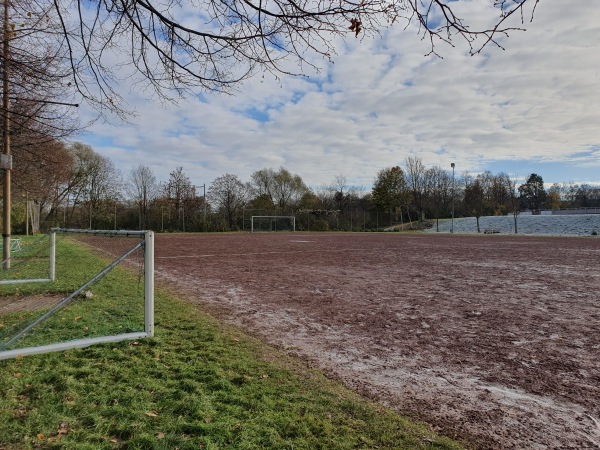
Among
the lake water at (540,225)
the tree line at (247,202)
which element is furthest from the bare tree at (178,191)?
the lake water at (540,225)

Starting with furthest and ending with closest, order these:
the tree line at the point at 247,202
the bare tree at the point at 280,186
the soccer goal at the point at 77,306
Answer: the bare tree at the point at 280,186, the tree line at the point at 247,202, the soccer goal at the point at 77,306

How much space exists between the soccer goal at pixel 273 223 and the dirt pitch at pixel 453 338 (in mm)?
38579

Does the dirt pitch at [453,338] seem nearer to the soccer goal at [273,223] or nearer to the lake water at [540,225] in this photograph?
the soccer goal at [273,223]

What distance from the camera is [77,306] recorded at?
6.69 metres

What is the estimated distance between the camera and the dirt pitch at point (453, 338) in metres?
3.20

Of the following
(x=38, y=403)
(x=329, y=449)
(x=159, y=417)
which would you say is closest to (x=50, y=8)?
(x=38, y=403)

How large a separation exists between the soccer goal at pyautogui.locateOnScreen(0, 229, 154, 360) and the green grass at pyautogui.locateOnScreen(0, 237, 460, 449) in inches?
17.1

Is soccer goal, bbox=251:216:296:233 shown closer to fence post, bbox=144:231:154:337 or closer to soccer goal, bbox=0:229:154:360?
soccer goal, bbox=0:229:154:360

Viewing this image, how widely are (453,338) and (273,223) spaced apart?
46057mm

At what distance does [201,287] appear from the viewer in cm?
950

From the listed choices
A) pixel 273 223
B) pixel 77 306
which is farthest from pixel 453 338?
pixel 273 223

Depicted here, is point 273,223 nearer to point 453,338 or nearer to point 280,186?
point 280,186

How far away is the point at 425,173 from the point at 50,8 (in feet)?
240

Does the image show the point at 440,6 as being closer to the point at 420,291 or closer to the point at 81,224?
the point at 420,291
